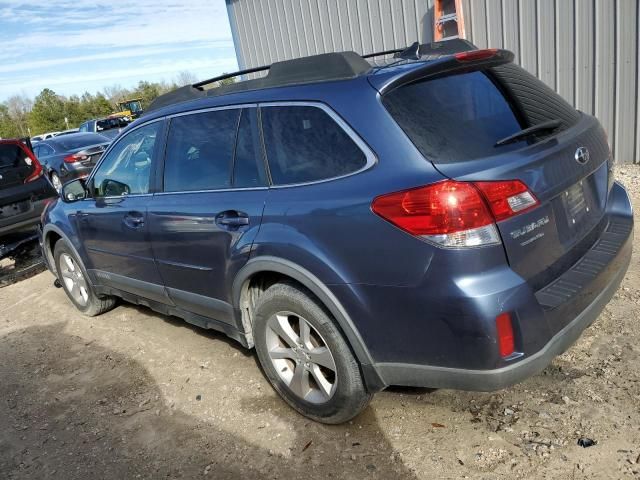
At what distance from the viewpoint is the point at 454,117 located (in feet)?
7.84

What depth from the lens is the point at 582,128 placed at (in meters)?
2.72

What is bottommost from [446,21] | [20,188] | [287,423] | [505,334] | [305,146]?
[287,423]

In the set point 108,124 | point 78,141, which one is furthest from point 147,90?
point 78,141

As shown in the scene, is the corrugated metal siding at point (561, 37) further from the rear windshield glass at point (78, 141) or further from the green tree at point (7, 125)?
the green tree at point (7, 125)

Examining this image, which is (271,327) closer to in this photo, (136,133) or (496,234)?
(496,234)

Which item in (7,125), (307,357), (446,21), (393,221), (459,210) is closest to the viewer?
(459,210)

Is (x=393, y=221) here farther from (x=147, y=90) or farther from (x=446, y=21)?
(x=147, y=90)

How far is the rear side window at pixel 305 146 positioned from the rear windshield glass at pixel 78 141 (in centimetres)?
1217

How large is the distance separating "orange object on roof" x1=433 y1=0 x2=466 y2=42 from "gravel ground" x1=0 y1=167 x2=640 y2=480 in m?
5.13

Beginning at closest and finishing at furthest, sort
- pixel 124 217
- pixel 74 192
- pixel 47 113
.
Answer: pixel 124 217
pixel 74 192
pixel 47 113

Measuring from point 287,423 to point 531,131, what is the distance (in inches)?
78.6

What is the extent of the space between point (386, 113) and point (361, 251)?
618mm

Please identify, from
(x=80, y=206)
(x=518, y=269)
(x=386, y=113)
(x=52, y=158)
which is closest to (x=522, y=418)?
(x=518, y=269)

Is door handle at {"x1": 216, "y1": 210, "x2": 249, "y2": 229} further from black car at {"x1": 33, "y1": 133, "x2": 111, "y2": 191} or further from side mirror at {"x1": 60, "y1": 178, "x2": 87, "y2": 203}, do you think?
black car at {"x1": 33, "y1": 133, "x2": 111, "y2": 191}
